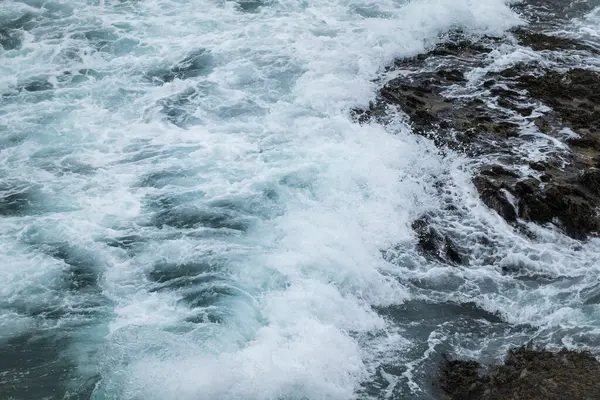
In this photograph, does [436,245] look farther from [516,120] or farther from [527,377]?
[516,120]

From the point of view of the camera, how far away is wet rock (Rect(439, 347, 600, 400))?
6.84m

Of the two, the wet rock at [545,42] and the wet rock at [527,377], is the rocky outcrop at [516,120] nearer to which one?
the wet rock at [545,42]

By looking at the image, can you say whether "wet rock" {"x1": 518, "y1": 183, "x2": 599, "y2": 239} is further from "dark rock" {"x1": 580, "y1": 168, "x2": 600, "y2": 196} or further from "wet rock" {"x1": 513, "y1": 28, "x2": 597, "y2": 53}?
"wet rock" {"x1": 513, "y1": 28, "x2": 597, "y2": 53}

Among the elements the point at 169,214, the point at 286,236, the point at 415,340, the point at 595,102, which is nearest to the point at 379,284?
the point at 415,340

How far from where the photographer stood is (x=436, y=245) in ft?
31.1

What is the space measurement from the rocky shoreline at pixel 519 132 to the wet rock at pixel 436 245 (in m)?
0.02

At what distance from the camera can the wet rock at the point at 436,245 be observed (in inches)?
366

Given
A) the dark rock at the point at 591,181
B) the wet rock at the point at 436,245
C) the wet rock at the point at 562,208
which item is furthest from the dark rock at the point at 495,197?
the dark rock at the point at 591,181

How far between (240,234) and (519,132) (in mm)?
5540

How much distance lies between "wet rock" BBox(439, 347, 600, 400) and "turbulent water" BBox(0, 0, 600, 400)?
0.24 metres

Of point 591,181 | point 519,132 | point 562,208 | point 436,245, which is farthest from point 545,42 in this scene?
point 436,245

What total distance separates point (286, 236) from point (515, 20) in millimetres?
9248

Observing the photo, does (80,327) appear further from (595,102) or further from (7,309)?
(595,102)

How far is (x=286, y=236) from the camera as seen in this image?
9.68 metres
